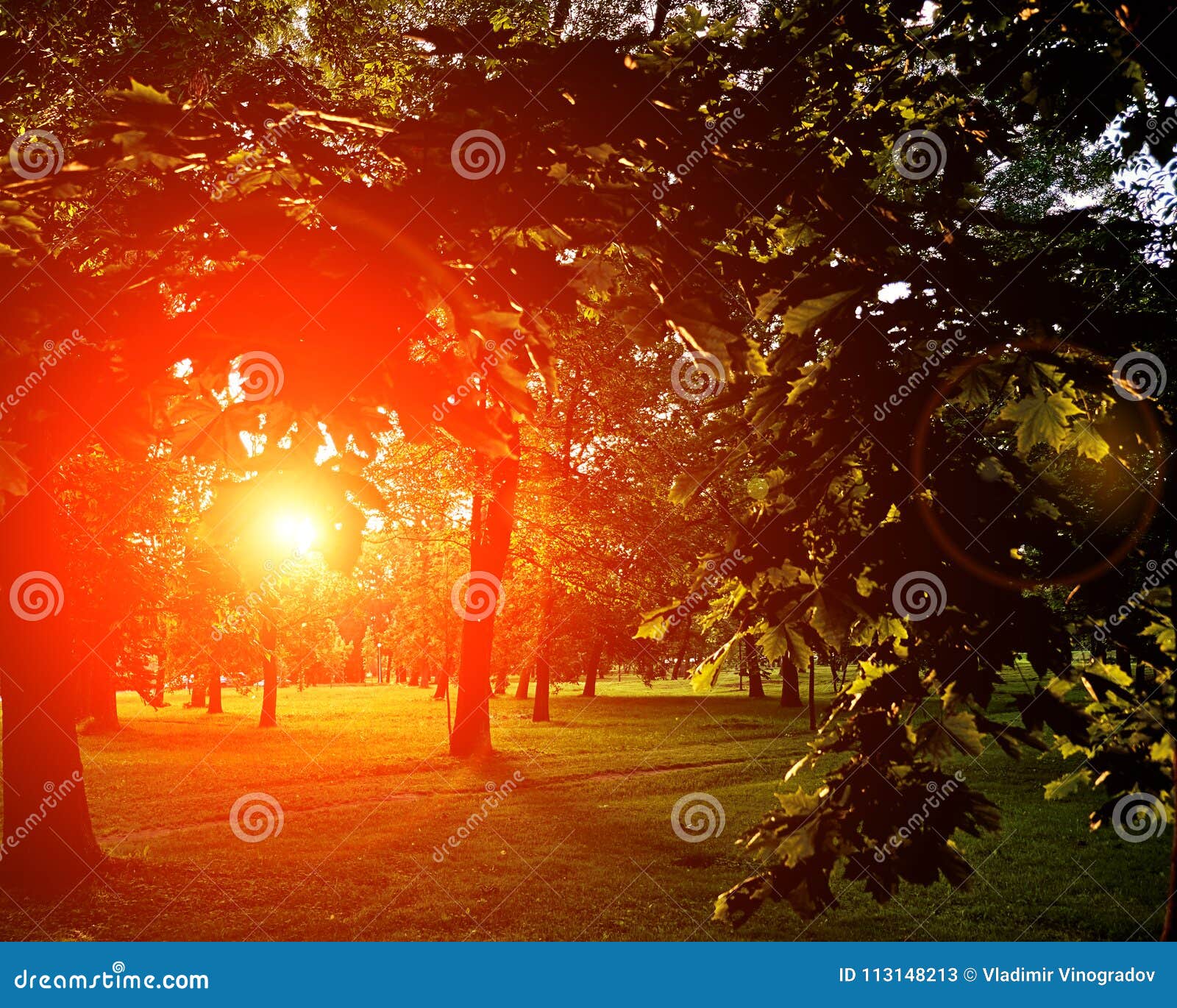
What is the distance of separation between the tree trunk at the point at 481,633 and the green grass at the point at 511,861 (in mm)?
787

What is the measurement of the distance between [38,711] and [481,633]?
11538 millimetres

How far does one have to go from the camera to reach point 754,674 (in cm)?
3791

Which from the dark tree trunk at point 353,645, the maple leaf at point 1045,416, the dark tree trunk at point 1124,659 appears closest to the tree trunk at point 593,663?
the dark tree trunk at point 1124,659

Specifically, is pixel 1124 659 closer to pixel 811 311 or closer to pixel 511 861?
pixel 811 311

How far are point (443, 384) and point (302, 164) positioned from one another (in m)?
1.40

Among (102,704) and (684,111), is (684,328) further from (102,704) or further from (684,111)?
(102,704)

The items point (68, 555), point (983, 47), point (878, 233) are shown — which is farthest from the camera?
point (68, 555)

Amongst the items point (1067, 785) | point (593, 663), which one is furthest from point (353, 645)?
point (1067, 785)

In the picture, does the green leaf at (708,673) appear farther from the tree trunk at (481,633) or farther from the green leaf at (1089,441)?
the tree trunk at (481,633)

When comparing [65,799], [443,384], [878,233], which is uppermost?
[878,233]

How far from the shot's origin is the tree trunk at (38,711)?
9.52 m

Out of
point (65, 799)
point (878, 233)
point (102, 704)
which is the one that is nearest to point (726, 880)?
point (65, 799)

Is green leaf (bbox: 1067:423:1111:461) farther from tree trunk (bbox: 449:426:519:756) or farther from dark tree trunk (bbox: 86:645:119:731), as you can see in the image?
dark tree trunk (bbox: 86:645:119:731)
